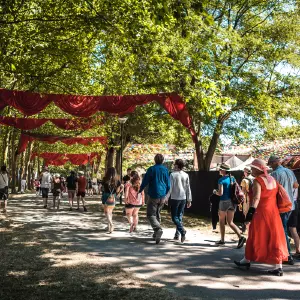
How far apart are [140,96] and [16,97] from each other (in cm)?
480

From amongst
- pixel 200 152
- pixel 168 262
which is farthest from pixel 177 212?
pixel 200 152

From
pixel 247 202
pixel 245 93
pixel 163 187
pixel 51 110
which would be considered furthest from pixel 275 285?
pixel 51 110

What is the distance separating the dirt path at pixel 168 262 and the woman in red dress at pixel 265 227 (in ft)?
0.95

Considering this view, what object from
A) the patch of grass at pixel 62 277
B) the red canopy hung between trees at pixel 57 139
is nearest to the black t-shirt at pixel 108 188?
the patch of grass at pixel 62 277

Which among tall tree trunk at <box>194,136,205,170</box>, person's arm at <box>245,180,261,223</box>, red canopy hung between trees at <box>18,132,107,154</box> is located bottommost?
person's arm at <box>245,180,261,223</box>

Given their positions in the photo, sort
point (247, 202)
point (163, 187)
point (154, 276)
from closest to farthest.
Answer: point (154, 276), point (163, 187), point (247, 202)

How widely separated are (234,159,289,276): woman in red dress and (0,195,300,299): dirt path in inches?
11.4

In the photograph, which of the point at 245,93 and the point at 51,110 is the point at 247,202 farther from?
the point at 51,110

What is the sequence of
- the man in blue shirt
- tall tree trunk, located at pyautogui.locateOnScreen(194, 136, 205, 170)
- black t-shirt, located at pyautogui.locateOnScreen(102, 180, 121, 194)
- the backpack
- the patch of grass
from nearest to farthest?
the patch of grass
the backpack
the man in blue shirt
black t-shirt, located at pyautogui.locateOnScreen(102, 180, 121, 194)
tall tree trunk, located at pyautogui.locateOnScreen(194, 136, 205, 170)

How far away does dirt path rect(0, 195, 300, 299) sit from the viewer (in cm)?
601

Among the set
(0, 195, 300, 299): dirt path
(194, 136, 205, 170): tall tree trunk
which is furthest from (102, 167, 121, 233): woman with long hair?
(194, 136, 205, 170): tall tree trunk

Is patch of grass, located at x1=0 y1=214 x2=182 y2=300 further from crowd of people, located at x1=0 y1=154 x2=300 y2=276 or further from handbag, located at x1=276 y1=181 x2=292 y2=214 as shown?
handbag, located at x1=276 y1=181 x2=292 y2=214

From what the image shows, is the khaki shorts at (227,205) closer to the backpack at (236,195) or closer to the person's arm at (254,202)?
the backpack at (236,195)

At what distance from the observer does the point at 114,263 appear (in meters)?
7.80
